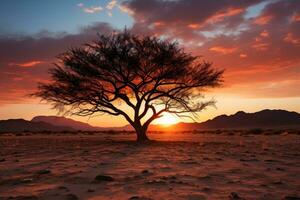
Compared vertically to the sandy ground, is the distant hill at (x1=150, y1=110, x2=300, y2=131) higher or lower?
higher

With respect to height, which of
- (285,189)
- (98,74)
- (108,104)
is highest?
(98,74)

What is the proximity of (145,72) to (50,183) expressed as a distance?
18354 mm

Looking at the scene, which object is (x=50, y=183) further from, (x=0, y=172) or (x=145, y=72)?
(x=145, y=72)

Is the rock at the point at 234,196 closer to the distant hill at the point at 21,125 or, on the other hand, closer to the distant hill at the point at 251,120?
the distant hill at the point at 251,120

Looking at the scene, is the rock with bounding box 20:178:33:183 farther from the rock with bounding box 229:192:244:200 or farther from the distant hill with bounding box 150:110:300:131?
the distant hill with bounding box 150:110:300:131

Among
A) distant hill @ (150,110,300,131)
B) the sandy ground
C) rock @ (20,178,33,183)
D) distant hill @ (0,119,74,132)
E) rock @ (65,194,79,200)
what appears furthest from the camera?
distant hill @ (0,119,74,132)

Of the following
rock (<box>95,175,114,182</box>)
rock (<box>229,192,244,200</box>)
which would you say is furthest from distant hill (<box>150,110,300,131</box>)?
rock (<box>229,192,244,200</box>)

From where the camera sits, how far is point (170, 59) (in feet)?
84.0

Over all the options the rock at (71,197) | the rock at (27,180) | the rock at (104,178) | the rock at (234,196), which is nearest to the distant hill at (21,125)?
the rock at (27,180)

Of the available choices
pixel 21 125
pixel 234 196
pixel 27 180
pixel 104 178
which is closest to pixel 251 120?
pixel 21 125

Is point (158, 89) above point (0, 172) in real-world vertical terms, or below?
above

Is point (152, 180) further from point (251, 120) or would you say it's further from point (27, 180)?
point (251, 120)

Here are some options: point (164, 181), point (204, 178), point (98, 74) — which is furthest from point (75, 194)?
point (98, 74)

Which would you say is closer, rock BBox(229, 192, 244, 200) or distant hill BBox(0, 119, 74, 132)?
rock BBox(229, 192, 244, 200)
